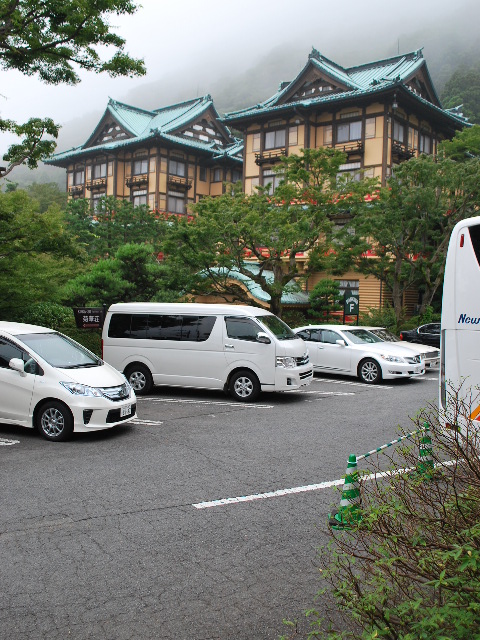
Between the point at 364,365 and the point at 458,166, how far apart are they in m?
12.4

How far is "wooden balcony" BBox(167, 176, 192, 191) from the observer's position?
45.9 m

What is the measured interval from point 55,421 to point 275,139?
108ft

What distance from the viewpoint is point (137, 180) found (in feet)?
153

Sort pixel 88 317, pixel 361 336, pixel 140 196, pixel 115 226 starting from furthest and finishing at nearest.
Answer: pixel 140 196, pixel 115 226, pixel 361 336, pixel 88 317

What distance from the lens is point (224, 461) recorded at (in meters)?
7.39

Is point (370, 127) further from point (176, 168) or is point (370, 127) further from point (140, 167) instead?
point (140, 167)

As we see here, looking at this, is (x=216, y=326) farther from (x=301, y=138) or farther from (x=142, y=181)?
(x=142, y=181)

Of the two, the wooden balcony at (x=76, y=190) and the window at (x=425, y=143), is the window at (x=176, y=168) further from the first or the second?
the window at (x=425, y=143)

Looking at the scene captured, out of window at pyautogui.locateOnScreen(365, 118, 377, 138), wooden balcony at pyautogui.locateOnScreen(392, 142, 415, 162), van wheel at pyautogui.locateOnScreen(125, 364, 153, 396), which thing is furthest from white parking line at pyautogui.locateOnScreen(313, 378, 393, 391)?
window at pyautogui.locateOnScreen(365, 118, 377, 138)

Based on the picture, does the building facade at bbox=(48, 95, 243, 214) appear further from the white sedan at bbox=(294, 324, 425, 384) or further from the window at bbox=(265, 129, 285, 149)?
the white sedan at bbox=(294, 324, 425, 384)

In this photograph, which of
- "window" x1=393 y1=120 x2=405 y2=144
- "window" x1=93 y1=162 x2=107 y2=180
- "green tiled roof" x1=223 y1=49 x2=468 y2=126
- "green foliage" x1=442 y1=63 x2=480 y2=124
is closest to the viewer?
"green tiled roof" x1=223 y1=49 x2=468 y2=126

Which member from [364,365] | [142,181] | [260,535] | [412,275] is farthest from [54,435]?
[142,181]

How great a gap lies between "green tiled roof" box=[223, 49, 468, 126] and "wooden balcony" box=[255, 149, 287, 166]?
2503mm

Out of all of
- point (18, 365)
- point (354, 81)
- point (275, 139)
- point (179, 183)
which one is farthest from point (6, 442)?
point (179, 183)
